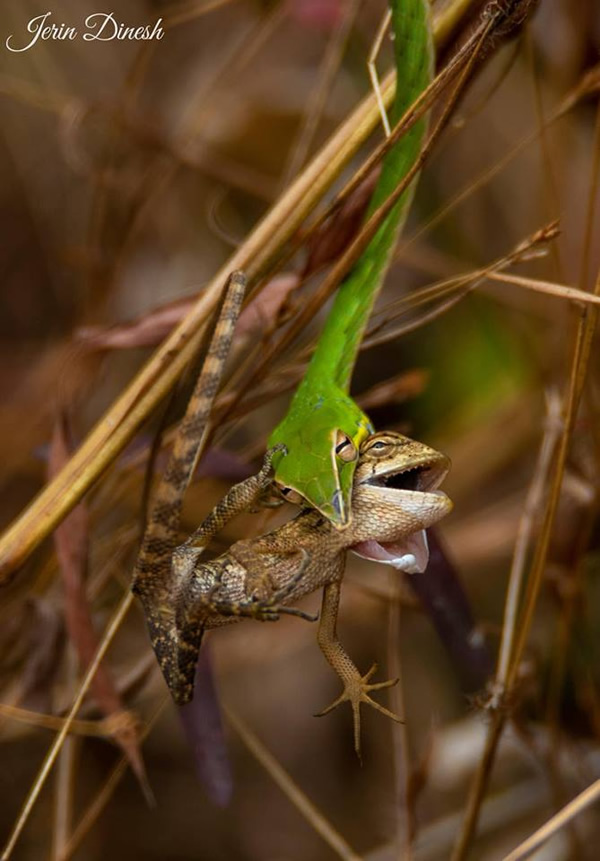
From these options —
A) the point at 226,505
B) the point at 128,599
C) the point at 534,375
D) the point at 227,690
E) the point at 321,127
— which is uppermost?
the point at 321,127

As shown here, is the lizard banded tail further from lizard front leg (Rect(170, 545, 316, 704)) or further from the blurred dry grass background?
the blurred dry grass background

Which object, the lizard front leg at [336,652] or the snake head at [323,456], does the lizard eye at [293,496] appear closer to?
the snake head at [323,456]

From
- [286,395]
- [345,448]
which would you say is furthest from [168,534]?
[286,395]

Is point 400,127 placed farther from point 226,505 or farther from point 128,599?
point 128,599

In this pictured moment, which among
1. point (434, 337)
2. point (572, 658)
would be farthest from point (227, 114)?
point (572, 658)

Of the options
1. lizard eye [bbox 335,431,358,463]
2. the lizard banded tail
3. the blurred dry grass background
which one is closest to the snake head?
lizard eye [bbox 335,431,358,463]

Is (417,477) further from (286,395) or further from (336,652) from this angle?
(286,395)

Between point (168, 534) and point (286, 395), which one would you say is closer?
point (168, 534)
